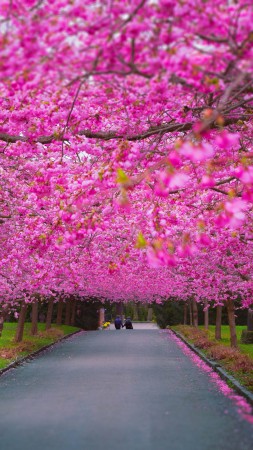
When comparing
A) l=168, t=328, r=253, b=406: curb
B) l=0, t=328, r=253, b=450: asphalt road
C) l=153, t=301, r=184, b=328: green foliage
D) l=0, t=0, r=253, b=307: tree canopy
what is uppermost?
l=153, t=301, r=184, b=328: green foliage

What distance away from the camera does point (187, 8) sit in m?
5.46

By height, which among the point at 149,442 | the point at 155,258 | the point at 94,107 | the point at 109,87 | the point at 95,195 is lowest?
the point at 149,442

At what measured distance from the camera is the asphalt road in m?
9.88

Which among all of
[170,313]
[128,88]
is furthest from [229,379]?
[170,313]

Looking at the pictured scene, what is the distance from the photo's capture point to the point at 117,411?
12.7 meters

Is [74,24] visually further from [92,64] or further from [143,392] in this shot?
[143,392]

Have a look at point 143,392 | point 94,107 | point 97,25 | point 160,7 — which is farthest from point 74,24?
point 143,392

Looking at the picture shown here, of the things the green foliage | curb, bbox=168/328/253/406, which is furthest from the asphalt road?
the green foliage

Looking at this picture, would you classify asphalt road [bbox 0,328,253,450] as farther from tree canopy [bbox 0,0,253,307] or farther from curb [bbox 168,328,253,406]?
tree canopy [bbox 0,0,253,307]

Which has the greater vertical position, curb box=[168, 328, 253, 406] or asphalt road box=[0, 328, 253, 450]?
curb box=[168, 328, 253, 406]

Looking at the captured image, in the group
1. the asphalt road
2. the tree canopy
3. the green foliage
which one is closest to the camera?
the tree canopy

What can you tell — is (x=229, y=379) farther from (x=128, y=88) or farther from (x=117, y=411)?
(x=128, y=88)

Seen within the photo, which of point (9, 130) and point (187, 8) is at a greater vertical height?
point (9, 130)

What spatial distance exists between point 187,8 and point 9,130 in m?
6.40
